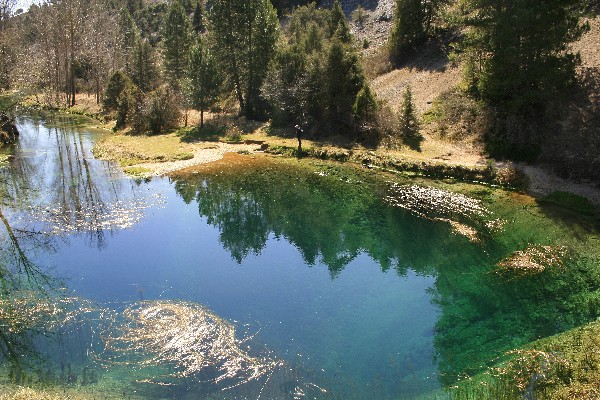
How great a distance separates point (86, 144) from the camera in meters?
39.2

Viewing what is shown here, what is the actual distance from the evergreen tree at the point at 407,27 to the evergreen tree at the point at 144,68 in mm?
28801

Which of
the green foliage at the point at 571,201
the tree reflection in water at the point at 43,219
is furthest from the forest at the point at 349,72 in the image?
the tree reflection in water at the point at 43,219

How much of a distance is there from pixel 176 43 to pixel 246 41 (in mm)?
17572

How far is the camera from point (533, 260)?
738 inches

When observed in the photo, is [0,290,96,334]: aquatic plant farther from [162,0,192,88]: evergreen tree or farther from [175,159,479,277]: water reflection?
[162,0,192,88]: evergreen tree

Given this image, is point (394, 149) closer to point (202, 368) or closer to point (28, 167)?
point (202, 368)

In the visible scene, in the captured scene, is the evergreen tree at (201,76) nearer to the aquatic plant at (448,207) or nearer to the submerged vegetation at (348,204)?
the submerged vegetation at (348,204)

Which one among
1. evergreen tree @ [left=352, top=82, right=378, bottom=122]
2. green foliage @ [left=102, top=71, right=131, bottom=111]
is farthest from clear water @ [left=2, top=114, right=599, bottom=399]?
green foliage @ [left=102, top=71, right=131, bottom=111]

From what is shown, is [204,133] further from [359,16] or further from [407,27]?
[359,16]

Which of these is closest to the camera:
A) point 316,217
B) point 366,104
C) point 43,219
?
point 43,219

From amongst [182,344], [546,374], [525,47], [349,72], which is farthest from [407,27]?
[182,344]

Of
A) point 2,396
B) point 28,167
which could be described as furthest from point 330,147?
point 2,396

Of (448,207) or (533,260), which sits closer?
(533,260)

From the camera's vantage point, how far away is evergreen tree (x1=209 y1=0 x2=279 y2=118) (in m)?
42.1
